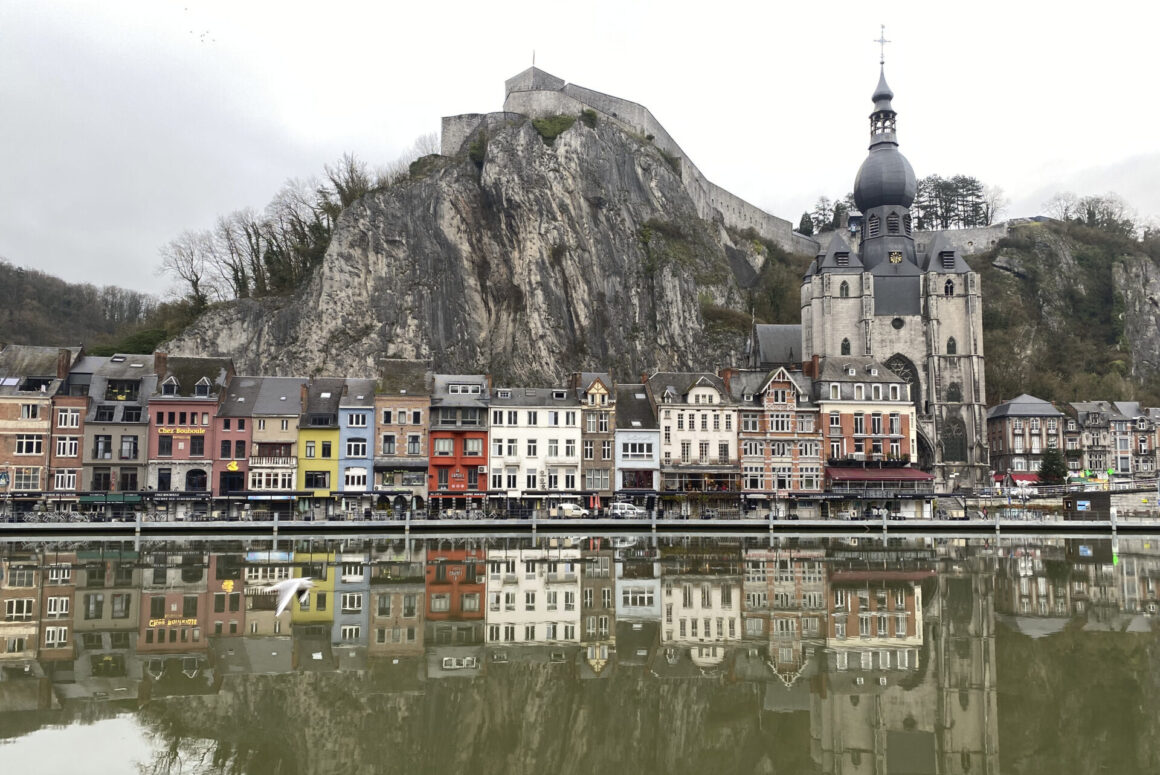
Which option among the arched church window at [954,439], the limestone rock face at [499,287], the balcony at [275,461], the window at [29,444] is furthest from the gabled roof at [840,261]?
the window at [29,444]

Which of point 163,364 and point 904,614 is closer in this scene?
point 904,614

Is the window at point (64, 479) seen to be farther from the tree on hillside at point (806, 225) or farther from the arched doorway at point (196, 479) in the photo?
the tree on hillside at point (806, 225)

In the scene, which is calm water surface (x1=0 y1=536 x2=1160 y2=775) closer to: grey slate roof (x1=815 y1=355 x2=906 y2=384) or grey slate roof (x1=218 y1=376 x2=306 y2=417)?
grey slate roof (x1=218 y1=376 x2=306 y2=417)

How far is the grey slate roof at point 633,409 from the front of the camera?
5831 centimetres

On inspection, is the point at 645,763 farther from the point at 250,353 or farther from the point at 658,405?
the point at 250,353

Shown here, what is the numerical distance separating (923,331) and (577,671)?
61.3m

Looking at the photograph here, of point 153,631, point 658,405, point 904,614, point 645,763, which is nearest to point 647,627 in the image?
point 904,614

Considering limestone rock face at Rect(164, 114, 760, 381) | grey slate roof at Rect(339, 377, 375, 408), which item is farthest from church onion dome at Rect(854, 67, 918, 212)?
grey slate roof at Rect(339, 377, 375, 408)

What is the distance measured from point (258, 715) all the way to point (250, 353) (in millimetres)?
61469

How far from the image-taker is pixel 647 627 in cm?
2288

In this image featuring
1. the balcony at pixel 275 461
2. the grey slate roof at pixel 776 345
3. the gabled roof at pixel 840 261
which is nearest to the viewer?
the balcony at pixel 275 461

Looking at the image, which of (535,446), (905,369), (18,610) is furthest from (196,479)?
(905,369)

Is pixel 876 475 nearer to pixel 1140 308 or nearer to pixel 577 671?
pixel 577 671

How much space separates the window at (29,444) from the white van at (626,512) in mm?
31607
